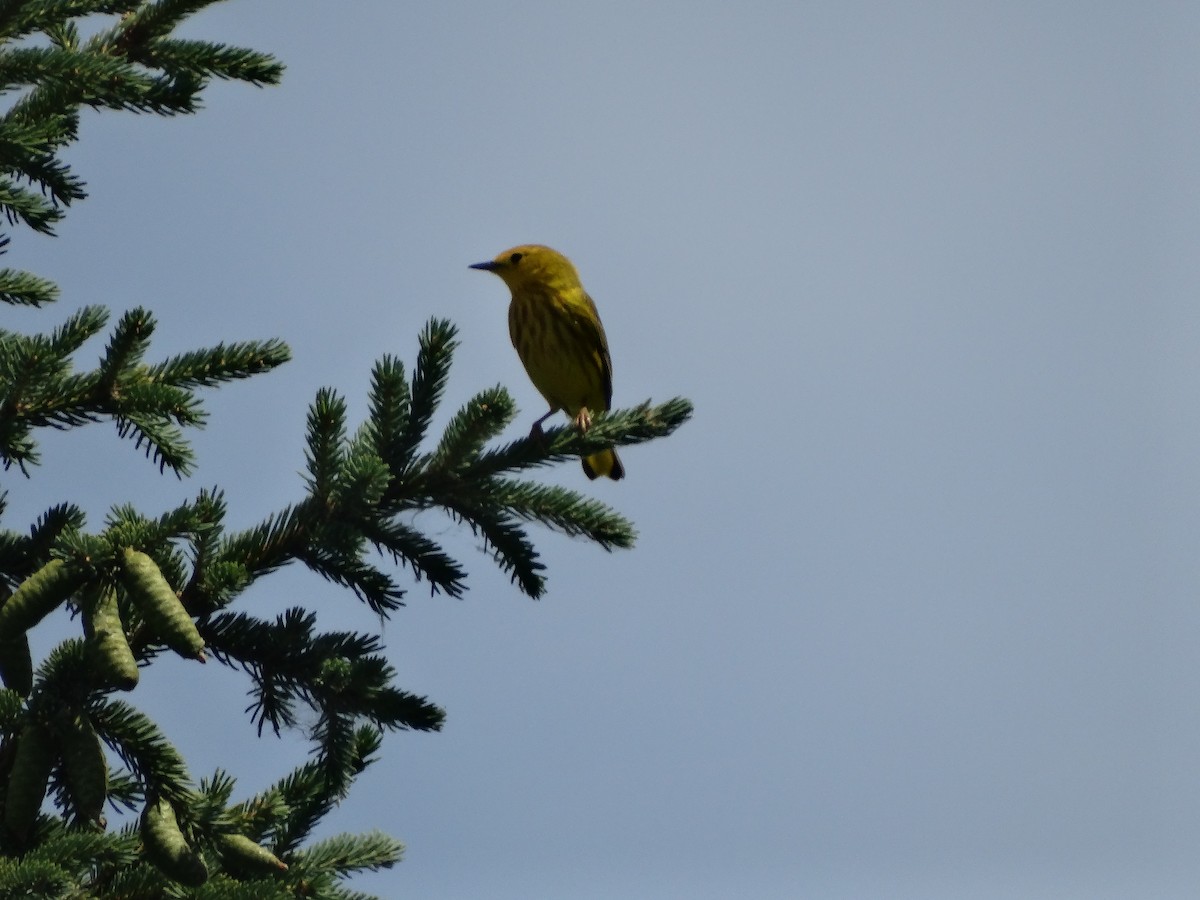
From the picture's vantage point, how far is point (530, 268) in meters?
6.80

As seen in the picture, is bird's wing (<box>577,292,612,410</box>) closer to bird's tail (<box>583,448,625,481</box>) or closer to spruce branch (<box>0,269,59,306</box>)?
bird's tail (<box>583,448,625,481</box>)

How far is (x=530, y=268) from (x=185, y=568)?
4.45m

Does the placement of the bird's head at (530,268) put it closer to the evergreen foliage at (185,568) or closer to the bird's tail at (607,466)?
the bird's tail at (607,466)

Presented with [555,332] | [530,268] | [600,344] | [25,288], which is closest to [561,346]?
[555,332]

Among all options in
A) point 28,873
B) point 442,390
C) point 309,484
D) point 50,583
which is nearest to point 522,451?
point 442,390

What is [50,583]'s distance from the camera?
7.40 feet

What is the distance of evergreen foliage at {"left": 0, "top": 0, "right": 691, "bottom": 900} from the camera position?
2.28 metres

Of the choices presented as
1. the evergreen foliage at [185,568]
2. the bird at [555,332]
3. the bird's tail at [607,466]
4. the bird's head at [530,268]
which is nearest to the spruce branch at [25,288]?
the evergreen foliage at [185,568]

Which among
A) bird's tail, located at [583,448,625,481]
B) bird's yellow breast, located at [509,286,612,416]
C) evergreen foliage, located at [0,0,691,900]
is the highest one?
bird's yellow breast, located at [509,286,612,416]

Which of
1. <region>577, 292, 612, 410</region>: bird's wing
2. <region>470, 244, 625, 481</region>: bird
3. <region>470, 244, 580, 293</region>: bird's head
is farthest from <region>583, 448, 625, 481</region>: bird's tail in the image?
<region>470, 244, 580, 293</region>: bird's head

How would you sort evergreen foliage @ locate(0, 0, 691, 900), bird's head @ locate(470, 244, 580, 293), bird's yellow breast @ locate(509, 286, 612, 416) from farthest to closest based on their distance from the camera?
bird's head @ locate(470, 244, 580, 293)
bird's yellow breast @ locate(509, 286, 612, 416)
evergreen foliage @ locate(0, 0, 691, 900)

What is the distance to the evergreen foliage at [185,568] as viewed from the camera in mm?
2283

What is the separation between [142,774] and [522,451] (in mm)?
1136

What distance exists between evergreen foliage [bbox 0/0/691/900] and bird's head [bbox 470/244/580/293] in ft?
10.8
